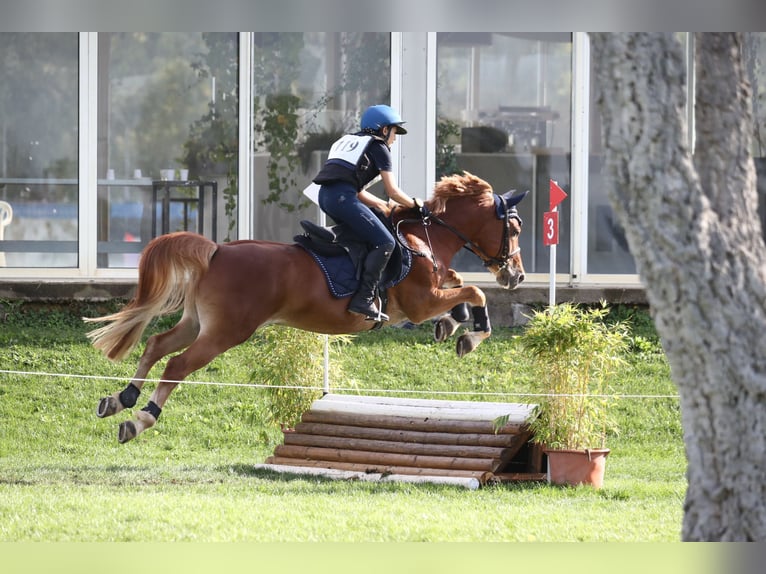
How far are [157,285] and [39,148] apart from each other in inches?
261

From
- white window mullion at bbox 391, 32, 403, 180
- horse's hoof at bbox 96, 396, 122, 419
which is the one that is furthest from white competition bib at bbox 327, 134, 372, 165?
white window mullion at bbox 391, 32, 403, 180

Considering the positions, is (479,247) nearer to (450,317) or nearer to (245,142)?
(450,317)

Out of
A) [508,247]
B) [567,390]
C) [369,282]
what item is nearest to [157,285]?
[369,282]

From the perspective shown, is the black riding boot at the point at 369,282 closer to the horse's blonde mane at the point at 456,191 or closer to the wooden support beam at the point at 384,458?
the horse's blonde mane at the point at 456,191

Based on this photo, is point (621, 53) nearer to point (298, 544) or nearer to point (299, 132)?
point (298, 544)

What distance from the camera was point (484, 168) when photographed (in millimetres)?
13117

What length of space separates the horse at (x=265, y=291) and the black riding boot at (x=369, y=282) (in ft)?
0.27

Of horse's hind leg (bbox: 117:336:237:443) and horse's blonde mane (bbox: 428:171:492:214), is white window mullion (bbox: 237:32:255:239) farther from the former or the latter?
horse's hind leg (bbox: 117:336:237:443)

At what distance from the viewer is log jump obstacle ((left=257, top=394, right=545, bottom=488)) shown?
840cm

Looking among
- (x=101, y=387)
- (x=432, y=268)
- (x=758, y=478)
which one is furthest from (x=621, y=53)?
→ (x=101, y=387)

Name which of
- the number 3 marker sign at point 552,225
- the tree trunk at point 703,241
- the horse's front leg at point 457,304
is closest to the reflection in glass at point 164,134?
the number 3 marker sign at point 552,225

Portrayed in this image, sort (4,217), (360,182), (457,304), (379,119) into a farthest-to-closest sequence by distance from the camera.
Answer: (4,217), (457,304), (360,182), (379,119)

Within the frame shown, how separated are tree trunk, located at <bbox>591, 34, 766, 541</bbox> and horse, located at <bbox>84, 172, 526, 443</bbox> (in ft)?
9.70

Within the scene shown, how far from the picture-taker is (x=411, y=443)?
8695 millimetres
